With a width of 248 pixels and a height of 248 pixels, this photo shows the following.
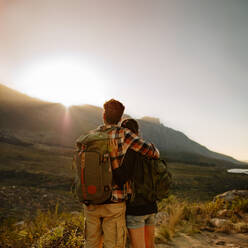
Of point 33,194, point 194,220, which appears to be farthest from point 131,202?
point 33,194

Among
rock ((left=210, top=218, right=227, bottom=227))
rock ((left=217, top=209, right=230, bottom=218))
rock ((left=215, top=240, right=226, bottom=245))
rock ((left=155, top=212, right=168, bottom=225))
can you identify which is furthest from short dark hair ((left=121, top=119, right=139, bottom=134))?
rock ((left=217, top=209, right=230, bottom=218))

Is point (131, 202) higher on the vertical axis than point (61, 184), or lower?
higher

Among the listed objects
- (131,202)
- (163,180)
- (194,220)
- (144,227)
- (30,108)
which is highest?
(30,108)

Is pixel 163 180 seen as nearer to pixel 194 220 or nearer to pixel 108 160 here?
pixel 108 160

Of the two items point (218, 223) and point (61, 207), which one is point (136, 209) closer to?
point (218, 223)

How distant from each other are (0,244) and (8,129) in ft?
159

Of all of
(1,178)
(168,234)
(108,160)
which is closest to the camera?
(108,160)

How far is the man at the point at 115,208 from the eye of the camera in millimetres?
1728

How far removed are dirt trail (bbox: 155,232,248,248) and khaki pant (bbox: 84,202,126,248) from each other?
252 centimetres

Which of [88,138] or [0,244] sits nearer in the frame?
[88,138]

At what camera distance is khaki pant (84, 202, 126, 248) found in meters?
1.72

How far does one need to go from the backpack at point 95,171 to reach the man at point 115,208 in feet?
0.22

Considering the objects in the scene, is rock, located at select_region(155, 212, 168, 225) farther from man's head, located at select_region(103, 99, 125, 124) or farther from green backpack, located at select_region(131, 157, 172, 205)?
man's head, located at select_region(103, 99, 125, 124)

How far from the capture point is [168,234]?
4.12 meters
